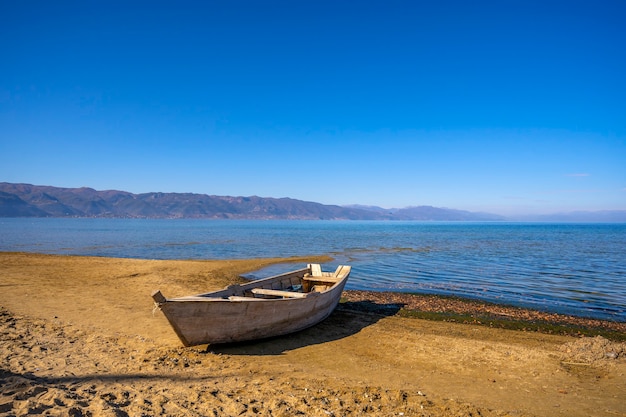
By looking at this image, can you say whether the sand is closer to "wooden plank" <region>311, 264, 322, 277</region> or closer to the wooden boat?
the wooden boat

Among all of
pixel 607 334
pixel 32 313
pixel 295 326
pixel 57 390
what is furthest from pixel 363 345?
pixel 32 313

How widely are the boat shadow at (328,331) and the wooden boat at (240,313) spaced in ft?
0.69

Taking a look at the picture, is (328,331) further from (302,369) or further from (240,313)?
(240,313)

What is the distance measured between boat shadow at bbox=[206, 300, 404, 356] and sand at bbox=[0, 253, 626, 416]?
0.16ft

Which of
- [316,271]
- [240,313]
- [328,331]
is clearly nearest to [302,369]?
[240,313]

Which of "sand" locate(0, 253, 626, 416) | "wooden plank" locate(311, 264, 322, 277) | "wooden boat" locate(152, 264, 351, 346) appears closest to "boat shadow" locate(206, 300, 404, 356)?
"sand" locate(0, 253, 626, 416)

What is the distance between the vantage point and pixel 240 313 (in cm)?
807

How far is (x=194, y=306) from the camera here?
7406 millimetres

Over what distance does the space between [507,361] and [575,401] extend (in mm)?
1962

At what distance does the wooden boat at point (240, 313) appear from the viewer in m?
7.39

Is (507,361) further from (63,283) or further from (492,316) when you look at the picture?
(63,283)

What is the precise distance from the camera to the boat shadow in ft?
27.3

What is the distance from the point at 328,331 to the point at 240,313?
3329 mm

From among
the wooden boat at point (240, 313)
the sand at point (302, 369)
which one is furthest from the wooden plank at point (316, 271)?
the wooden boat at point (240, 313)
